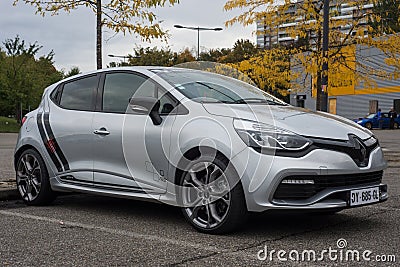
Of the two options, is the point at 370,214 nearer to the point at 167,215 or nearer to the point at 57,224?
the point at 167,215

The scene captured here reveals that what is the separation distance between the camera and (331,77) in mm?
15727

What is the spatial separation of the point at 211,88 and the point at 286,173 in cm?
148

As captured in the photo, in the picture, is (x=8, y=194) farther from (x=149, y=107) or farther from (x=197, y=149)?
(x=197, y=149)

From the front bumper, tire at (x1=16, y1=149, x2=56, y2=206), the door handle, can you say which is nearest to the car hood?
the front bumper

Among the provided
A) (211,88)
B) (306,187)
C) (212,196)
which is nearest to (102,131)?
(211,88)

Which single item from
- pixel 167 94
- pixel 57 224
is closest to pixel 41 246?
pixel 57 224

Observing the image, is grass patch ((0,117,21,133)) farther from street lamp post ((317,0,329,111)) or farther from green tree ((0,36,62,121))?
street lamp post ((317,0,329,111))

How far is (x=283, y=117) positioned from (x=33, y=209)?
3.10 m

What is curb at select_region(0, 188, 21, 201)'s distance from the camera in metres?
7.32

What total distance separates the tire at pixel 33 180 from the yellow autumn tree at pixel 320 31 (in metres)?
9.31

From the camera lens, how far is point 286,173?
15.9 feet

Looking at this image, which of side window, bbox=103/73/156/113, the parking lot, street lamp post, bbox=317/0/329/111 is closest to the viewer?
the parking lot

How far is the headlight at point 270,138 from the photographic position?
194 inches

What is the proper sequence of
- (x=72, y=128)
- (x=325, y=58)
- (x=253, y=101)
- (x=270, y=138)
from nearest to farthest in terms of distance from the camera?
(x=270, y=138)
(x=253, y=101)
(x=72, y=128)
(x=325, y=58)
